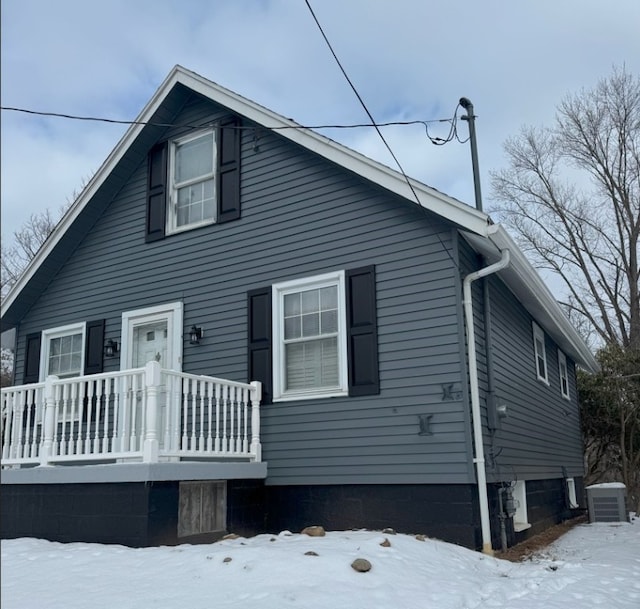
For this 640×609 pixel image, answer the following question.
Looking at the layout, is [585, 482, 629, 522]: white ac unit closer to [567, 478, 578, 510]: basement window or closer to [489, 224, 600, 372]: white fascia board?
[567, 478, 578, 510]: basement window

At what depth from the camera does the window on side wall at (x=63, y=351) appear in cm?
1034

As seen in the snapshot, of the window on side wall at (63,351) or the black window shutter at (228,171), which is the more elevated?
the black window shutter at (228,171)

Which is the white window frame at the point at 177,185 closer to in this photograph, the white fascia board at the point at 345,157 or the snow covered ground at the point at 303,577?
the white fascia board at the point at 345,157

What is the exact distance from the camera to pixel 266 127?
8.69 m

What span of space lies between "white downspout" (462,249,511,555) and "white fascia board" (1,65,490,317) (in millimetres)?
661

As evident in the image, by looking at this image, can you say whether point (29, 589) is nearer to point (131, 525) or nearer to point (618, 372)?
point (131, 525)

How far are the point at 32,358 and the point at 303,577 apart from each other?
7449 millimetres

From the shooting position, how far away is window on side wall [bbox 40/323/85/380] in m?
10.3

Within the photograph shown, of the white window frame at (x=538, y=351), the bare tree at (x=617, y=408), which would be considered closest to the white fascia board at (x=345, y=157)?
the white window frame at (x=538, y=351)

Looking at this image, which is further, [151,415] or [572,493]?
[572,493]

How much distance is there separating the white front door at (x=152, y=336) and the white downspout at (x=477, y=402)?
12.8 feet

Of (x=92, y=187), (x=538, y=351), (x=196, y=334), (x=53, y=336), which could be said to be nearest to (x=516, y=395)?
(x=538, y=351)

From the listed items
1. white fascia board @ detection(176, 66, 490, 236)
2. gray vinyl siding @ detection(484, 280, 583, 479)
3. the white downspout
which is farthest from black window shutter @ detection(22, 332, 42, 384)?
gray vinyl siding @ detection(484, 280, 583, 479)

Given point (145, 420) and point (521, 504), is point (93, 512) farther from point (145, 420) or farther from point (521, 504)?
point (521, 504)
